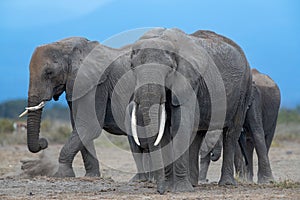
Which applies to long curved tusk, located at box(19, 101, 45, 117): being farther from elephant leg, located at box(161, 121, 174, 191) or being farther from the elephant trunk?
elephant leg, located at box(161, 121, 174, 191)

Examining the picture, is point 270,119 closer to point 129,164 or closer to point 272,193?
point 129,164

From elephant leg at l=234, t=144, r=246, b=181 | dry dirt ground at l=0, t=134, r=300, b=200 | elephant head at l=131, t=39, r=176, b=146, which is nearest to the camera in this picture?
elephant head at l=131, t=39, r=176, b=146

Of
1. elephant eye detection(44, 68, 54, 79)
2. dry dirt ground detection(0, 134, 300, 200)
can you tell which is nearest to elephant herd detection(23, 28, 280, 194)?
elephant eye detection(44, 68, 54, 79)

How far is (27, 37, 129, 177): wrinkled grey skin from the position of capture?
1223cm

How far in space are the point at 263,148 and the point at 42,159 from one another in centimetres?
369

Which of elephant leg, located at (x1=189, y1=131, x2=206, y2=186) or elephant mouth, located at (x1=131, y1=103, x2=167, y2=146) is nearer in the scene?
elephant mouth, located at (x1=131, y1=103, x2=167, y2=146)

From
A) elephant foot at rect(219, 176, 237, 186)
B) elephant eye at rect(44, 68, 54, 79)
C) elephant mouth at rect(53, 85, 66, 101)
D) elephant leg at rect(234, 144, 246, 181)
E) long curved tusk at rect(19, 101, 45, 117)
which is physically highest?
elephant eye at rect(44, 68, 54, 79)

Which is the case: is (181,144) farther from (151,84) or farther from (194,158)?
(194,158)

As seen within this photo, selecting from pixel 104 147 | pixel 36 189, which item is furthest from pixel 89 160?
pixel 104 147

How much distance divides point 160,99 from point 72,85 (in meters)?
3.28

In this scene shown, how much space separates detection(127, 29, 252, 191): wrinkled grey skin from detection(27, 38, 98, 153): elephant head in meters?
1.57

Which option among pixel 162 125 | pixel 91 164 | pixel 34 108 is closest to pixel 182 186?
pixel 162 125

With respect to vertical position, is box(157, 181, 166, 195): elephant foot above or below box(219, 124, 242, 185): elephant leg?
below

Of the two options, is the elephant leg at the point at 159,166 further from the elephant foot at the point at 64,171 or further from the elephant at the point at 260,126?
the elephant at the point at 260,126
